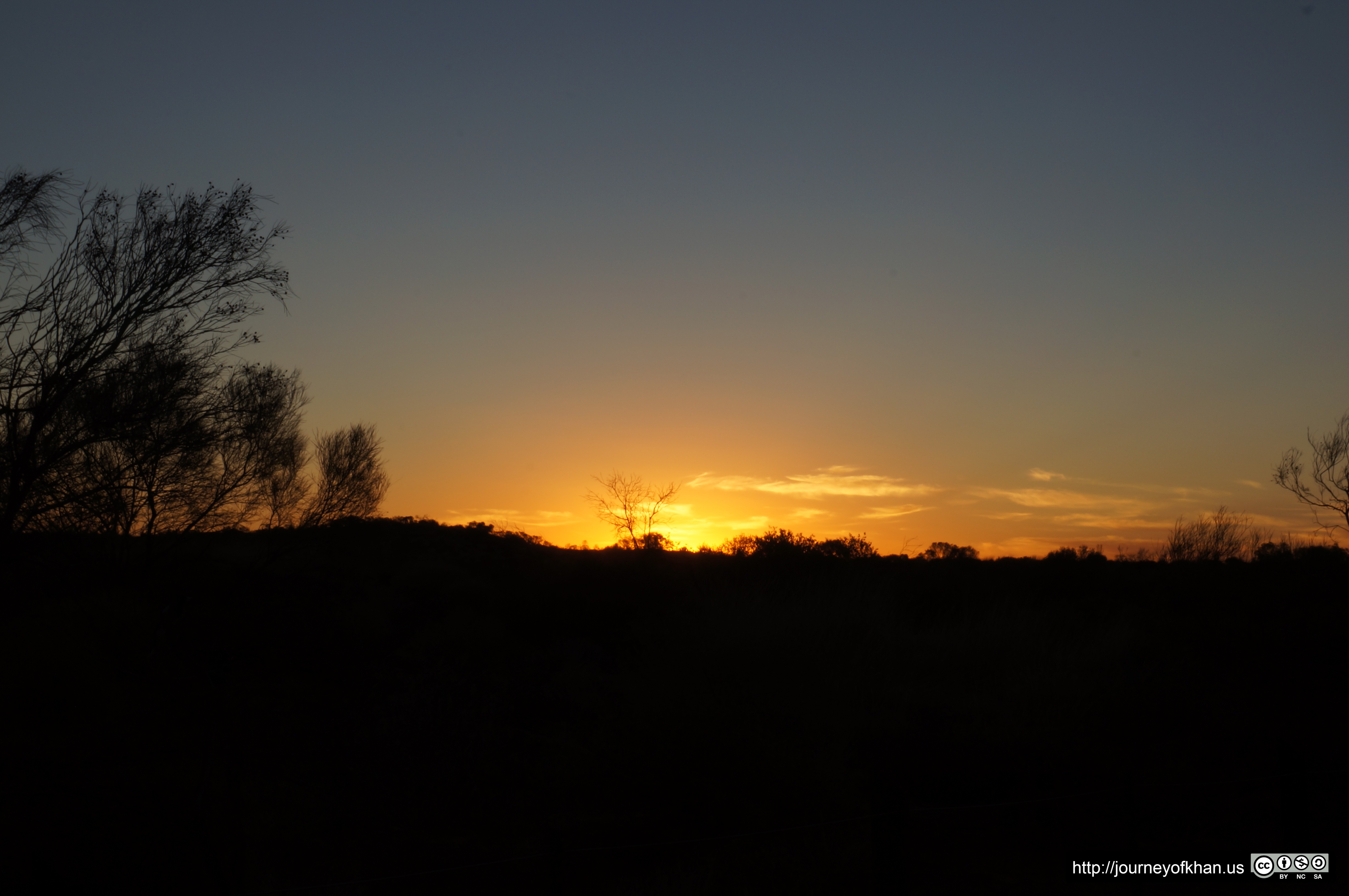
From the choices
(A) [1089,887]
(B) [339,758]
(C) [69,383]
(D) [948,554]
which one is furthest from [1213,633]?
(D) [948,554]

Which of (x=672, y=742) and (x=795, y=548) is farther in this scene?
(x=795, y=548)

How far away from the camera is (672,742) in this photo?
9.53 m

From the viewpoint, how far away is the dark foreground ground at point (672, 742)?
24.8 feet

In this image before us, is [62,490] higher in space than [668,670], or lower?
higher

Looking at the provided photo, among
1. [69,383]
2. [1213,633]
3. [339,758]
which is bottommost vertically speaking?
[339,758]

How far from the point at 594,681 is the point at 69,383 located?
9.02 meters

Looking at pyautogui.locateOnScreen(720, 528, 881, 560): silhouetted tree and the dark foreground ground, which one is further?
pyautogui.locateOnScreen(720, 528, 881, 560): silhouetted tree

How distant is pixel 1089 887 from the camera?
6.98 metres

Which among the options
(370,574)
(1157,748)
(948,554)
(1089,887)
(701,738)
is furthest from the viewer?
(948,554)

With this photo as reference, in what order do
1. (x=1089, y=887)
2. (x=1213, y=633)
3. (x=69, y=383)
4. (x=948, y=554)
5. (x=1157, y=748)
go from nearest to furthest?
1. (x=1089, y=887)
2. (x=69, y=383)
3. (x=1157, y=748)
4. (x=1213, y=633)
5. (x=948, y=554)

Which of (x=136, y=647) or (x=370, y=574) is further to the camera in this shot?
(x=370, y=574)

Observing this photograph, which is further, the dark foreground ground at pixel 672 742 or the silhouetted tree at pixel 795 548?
the silhouetted tree at pixel 795 548

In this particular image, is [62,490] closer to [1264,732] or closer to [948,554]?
[1264,732]

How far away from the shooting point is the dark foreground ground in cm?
756
